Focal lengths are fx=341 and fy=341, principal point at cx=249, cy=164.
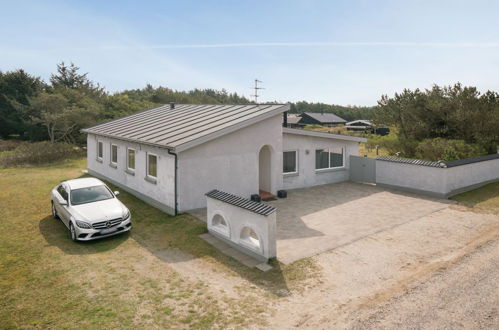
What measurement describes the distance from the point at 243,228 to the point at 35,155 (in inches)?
1023

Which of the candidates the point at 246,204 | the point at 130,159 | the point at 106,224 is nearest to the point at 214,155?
the point at 246,204

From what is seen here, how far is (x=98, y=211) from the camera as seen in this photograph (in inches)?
475

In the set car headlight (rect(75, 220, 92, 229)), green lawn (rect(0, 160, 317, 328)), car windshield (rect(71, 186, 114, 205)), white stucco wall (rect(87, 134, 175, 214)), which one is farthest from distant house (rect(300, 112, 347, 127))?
car headlight (rect(75, 220, 92, 229))

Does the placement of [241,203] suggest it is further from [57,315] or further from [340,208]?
[340,208]

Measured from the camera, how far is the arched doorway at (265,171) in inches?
715

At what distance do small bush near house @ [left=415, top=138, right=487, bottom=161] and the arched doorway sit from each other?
13.9m

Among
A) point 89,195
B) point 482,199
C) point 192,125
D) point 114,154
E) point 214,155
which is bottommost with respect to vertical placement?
point 482,199

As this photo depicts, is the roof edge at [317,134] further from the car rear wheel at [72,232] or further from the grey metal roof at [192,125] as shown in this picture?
the car rear wheel at [72,232]

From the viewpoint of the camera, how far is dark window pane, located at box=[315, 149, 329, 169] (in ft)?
68.8

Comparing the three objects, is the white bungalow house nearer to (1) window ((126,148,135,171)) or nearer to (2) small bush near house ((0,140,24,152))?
(1) window ((126,148,135,171))

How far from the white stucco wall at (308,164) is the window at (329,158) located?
270mm

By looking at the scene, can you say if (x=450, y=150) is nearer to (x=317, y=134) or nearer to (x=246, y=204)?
(x=317, y=134)

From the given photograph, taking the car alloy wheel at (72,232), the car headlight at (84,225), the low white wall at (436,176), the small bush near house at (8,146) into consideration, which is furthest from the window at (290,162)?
the small bush near house at (8,146)

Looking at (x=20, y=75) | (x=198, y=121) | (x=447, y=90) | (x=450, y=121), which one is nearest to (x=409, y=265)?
(x=198, y=121)
